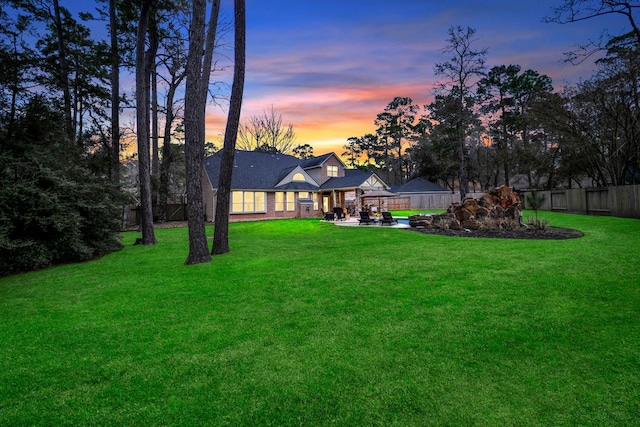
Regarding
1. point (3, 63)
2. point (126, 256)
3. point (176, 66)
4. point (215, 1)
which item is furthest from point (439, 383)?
point (176, 66)

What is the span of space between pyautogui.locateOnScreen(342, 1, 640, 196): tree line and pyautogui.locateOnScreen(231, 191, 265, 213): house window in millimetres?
16158

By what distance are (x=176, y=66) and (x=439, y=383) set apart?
78.2ft

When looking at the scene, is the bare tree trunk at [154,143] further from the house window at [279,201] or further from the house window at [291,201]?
the house window at [291,201]

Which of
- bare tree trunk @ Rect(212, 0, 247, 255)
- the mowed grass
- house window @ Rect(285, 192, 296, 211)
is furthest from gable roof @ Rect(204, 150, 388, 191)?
the mowed grass

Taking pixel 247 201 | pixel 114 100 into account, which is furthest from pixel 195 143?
pixel 247 201

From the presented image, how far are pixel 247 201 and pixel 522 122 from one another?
94.2 feet

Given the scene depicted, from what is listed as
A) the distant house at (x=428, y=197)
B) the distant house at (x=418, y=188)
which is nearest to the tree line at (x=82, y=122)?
the distant house at (x=428, y=197)

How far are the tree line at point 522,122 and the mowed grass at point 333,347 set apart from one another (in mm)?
8420

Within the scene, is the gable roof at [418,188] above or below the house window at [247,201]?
above

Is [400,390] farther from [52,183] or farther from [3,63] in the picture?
[3,63]

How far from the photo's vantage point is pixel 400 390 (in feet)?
7.58

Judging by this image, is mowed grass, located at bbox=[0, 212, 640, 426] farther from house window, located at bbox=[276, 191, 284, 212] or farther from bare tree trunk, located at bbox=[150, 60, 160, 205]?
house window, located at bbox=[276, 191, 284, 212]

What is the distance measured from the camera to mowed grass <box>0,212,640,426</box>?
213 centimetres

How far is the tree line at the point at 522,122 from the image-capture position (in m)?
16.8
